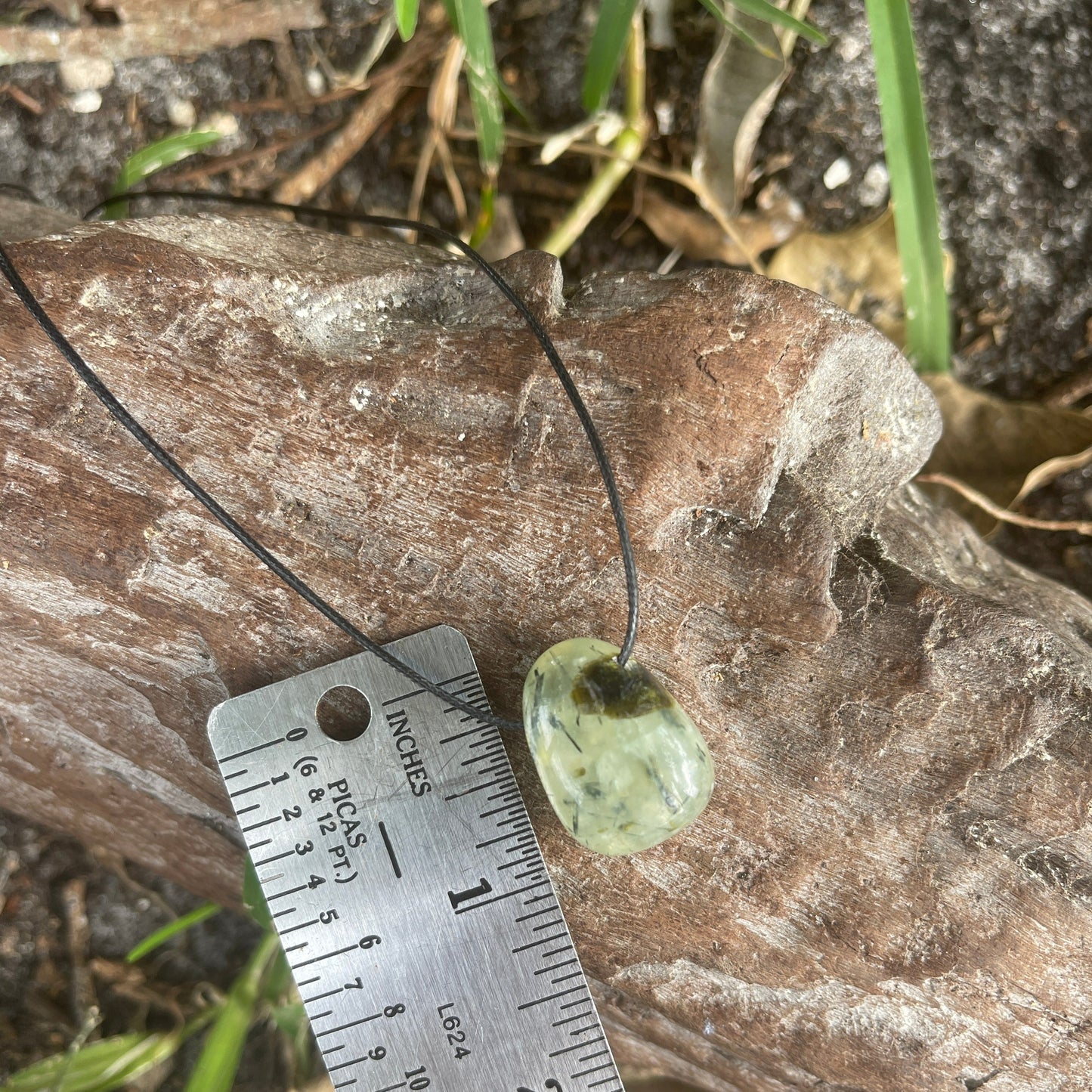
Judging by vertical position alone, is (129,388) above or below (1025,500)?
above

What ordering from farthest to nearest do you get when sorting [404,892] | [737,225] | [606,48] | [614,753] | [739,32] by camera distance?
[737,225] < [606,48] < [739,32] < [404,892] < [614,753]

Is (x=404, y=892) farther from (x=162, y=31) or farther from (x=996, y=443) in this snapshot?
(x=162, y=31)

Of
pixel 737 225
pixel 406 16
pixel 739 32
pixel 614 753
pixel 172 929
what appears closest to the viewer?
pixel 614 753

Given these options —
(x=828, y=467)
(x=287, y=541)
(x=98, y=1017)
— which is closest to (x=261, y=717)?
(x=287, y=541)

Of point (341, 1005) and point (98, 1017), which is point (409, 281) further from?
point (98, 1017)

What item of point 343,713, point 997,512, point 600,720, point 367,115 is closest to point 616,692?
point 600,720

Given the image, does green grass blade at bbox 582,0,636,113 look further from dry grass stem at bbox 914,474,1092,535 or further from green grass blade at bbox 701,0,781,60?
dry grass stem at bbox 914,474,1092,535

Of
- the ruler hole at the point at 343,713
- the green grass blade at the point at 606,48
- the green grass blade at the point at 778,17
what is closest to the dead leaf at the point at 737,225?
the green grass blade at the point at 606,48

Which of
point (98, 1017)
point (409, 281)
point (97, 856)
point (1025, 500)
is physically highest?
point (409, 281)
